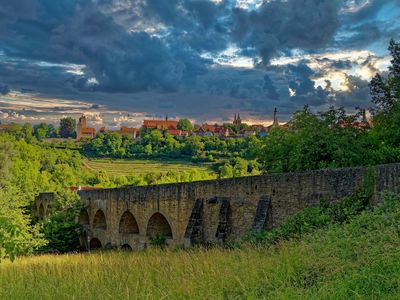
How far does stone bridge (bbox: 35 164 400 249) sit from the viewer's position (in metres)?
14.5

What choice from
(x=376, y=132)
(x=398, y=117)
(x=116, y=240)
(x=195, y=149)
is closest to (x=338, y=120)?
(x=376, y=132)

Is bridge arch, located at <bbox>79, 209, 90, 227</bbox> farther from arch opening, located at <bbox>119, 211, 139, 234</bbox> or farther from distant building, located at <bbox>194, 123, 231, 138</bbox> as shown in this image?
distant building, located at <bbox>194, 123, 231, 138</bbox>

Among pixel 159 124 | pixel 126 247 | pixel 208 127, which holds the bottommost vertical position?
pixel 126 247

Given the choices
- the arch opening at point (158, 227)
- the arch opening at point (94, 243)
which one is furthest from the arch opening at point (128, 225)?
the arch opening at point (94, 243)

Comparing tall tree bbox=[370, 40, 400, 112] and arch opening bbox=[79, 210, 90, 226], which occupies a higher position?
tall tree bbox=[370, 40, 400, 112]

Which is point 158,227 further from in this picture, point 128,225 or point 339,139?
point 339,139

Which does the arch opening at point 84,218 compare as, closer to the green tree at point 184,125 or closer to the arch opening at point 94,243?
the arch opening at point 94,243

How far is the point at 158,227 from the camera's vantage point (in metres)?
26.3

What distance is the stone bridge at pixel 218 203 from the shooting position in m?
14.5

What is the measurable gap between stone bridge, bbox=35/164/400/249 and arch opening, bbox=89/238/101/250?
155cm

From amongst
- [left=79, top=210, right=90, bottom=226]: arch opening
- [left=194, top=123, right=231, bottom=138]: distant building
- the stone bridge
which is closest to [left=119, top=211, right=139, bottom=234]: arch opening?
the stone bridge

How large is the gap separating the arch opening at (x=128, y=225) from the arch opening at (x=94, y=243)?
5.37m

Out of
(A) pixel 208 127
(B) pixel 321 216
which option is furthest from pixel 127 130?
(B) pixel 321 216

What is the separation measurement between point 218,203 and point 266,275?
36.7 feet
